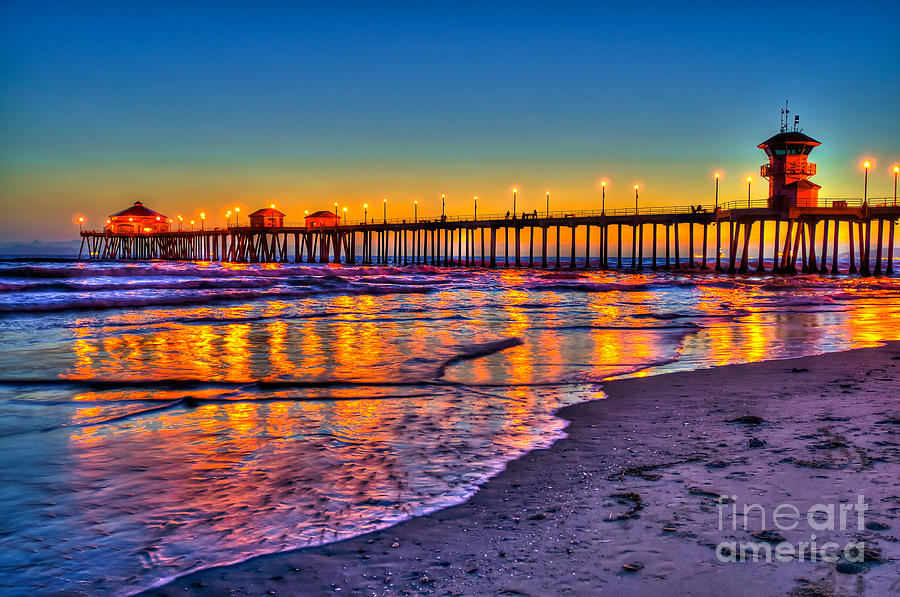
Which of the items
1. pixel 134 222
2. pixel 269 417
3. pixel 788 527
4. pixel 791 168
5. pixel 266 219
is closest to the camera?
pixel 788 527

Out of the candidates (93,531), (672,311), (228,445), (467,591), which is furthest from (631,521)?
(672,311)

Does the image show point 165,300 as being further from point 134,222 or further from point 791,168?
point 134,222

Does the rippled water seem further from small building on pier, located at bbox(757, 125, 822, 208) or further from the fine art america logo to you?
small building on pier, located at bbox(757, 125, 822, 208)

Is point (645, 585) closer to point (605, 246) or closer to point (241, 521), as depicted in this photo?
point (241, 521)

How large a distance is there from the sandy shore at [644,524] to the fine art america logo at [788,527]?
0.02 metres

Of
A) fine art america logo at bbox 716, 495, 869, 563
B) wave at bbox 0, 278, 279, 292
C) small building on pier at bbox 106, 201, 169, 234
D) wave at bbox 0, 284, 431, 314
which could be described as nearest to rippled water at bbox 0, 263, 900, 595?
fine art america logo at bbox 716, 495, 869, 563

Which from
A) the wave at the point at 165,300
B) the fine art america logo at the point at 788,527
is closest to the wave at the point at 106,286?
the wave at the point at 165,300

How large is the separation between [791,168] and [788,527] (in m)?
52.6

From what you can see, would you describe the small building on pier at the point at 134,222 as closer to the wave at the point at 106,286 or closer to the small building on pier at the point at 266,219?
the small building on pier at the point at 266,219

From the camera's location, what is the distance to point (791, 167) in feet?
156

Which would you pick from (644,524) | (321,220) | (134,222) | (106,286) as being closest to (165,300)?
(106,286)

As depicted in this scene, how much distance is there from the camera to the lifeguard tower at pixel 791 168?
4691 centimetres

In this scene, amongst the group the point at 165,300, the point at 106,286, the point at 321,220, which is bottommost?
the point at 165,300

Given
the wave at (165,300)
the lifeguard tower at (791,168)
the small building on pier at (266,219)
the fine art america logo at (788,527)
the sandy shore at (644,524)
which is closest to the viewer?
the sandy shore at (644,524)
